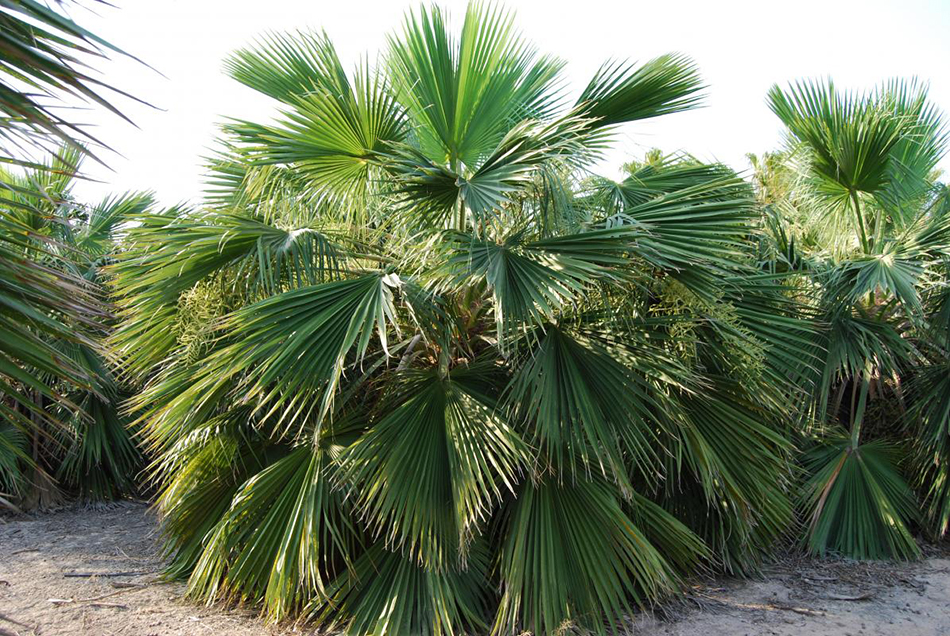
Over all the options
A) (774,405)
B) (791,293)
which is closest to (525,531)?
(774,405)

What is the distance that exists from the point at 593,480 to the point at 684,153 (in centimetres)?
251

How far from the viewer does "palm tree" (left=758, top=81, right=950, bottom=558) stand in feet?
16.8

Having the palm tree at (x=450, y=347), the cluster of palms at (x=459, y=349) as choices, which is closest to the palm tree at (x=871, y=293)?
the cluster of palms at (x=459, y=349)

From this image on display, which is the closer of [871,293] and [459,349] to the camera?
[459,349]

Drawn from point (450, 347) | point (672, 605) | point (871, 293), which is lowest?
point (672, 605)

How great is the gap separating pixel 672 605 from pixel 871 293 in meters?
2.99

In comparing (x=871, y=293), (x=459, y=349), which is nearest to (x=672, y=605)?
(x=459, y=349)

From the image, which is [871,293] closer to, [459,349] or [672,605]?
[672,605]

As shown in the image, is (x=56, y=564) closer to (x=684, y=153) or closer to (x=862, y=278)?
(x=684, y=153)

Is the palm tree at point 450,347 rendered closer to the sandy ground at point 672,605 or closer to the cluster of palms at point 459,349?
the cluster of palms at point 459,349

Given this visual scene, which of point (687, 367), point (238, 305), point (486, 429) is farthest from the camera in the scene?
point (238, 305)

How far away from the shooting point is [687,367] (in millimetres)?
3990

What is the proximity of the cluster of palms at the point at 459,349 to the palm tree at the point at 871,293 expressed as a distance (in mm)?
183

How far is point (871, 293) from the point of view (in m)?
5.59
